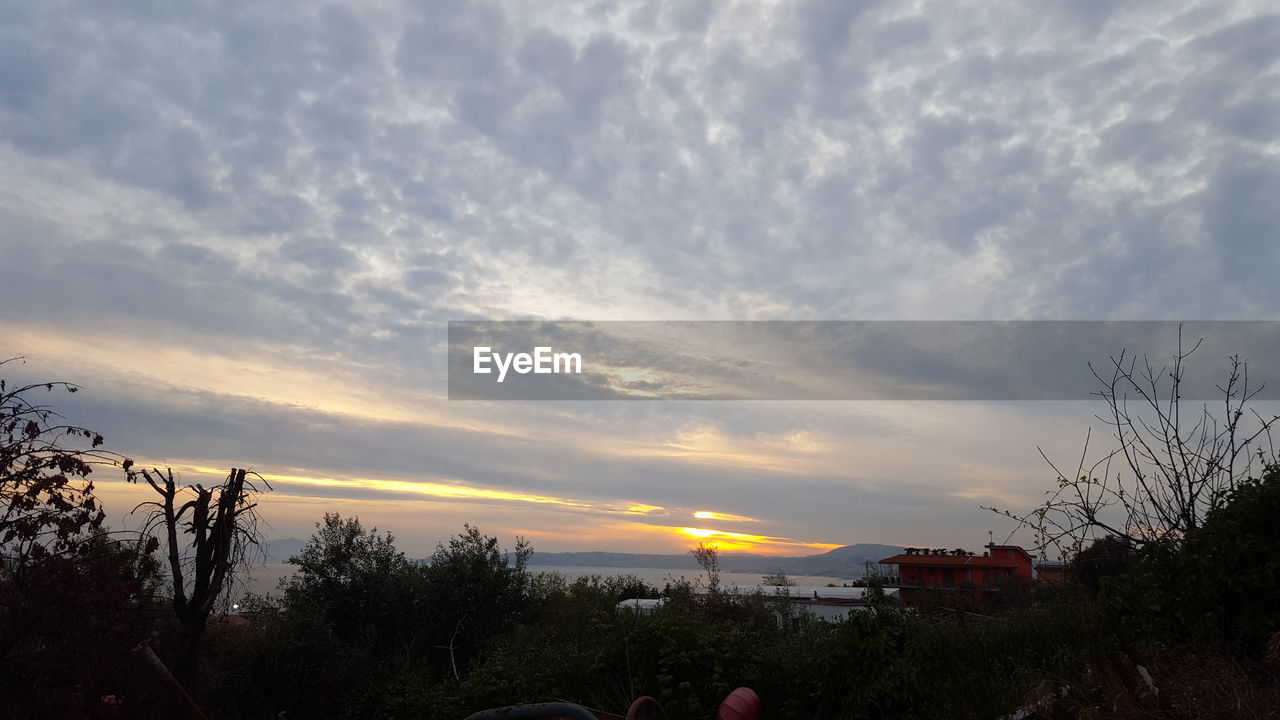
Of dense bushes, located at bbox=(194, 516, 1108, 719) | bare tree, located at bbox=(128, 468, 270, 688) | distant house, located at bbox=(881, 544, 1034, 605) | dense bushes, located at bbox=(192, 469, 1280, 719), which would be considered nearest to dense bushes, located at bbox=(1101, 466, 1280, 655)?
dense bushes, located at bbox=(192, 469, 1280, 719)

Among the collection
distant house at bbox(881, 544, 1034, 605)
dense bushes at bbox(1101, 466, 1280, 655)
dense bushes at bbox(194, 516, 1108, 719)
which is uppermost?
dense bushes at bbox(1101, 466, 1280, 655)

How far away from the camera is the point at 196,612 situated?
910 cm

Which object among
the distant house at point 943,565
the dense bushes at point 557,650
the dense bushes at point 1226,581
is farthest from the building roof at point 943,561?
the dense bushes at point 1226,581

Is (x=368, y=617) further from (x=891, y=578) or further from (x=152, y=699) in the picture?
(x=891, y=578)

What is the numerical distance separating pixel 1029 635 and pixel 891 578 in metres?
25.8

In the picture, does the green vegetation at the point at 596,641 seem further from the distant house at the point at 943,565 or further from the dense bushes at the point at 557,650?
the distant house at the point at 943,565

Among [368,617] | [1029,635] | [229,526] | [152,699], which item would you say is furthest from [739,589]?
[152,699]

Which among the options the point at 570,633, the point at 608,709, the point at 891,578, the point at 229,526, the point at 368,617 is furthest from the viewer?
the point at 891,578


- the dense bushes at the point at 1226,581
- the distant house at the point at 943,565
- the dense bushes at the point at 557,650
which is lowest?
the distant house at the point at 943,565

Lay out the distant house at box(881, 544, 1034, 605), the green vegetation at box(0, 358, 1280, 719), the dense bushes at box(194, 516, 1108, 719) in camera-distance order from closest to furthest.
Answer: the green vegetation at box(0, 358, 1280, 719)
the dense bushes at box(194, 516, 1108, 719)
the distant house at box(881, 544, 1034, 605)

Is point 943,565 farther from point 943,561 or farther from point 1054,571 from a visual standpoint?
point 1054,571

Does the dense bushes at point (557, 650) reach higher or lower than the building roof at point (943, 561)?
higher

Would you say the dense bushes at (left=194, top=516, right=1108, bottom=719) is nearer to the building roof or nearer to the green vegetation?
the green vegetation

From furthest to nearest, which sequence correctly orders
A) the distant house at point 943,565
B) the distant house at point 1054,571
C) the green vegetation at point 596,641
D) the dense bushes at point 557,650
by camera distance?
the distant house at point 943,565 < the distant house at point 1054,571 < the dense bushes at point 557,650 < the green vegetation at point 596,641
